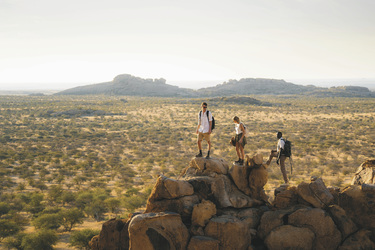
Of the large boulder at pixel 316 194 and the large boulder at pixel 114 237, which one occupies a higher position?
the large boulder at pixel 316 194

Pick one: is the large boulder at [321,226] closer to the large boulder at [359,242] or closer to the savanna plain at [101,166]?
the large boulder at [359,242]

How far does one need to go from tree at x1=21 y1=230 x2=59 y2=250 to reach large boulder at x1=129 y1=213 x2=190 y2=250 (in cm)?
577

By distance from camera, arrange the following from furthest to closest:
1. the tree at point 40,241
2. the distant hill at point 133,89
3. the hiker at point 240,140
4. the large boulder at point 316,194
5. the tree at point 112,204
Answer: the distant hill at point 133,89, the tree at point 112,204, the tree at point 40,241, the hiker at point 240,140, the large boulder at point 316,194

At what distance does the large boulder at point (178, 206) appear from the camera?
8.65 metres

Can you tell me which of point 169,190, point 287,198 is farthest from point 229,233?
point 287,198

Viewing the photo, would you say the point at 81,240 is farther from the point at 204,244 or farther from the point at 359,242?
the point at 359,242

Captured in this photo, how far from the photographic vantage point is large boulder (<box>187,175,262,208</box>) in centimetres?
917

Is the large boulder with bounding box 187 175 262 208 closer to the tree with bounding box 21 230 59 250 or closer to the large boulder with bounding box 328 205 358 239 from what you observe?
the large boulder with bounding box 328 205 358 239

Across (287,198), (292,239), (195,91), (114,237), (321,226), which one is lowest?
(114,237)

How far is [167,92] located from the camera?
15012cm

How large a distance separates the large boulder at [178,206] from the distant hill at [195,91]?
441 feet

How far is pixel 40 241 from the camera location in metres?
11.3

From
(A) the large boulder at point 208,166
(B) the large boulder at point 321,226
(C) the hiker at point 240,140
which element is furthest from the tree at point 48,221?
(B) the large boulder at point 321,226

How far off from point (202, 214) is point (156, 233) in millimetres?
1578
